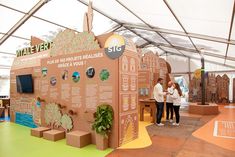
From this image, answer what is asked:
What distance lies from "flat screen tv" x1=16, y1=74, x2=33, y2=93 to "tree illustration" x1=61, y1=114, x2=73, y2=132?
2.21 metres

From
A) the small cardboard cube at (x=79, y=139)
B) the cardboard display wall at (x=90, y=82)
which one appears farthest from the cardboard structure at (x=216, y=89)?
the small cardboard cube at (x=79, y=139)

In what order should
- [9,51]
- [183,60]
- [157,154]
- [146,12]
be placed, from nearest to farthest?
[157,154], [146,12], [9,51], [183,60]

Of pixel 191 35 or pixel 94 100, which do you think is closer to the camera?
pixel 94 100

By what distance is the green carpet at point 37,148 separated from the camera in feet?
13.3

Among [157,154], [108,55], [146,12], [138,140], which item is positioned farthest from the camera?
[146,12]

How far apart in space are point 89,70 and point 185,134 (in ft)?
10.1

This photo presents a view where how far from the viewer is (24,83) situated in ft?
Answer: 23.4

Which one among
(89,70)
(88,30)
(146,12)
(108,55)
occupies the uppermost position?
(146,12)

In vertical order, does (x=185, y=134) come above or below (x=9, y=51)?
below

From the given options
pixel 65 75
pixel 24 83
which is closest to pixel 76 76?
pixel 65 75

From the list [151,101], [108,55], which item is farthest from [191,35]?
[108,55]

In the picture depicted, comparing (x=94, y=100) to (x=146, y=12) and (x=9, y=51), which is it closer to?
(x=146, y=12)

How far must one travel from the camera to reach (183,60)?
55.7 feet

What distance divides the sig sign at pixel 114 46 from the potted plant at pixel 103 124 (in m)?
1.14
